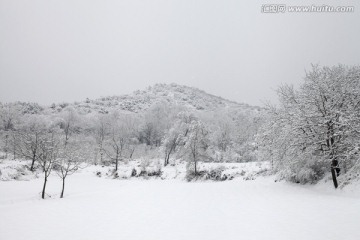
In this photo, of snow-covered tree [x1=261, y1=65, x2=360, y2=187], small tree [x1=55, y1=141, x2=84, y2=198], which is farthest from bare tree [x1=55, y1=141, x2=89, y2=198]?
snow-covered tree [x1=261, y1=65, x2=360, y2=187]

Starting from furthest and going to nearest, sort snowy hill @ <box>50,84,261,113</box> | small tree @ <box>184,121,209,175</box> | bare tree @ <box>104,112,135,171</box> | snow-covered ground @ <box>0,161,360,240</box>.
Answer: snowy hill @ <box>50,84,261,113</box> < bare tree @ <box>104,112,135,171</box> < small tree @ <box>184,121,209,175</box> < snow-covered ground @ <box>0,161,360,240</box>

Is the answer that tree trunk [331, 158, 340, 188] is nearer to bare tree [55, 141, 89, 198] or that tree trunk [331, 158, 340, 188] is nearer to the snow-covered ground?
the snow-covered ground

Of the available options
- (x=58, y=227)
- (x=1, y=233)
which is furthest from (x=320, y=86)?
(x=1, y=233)

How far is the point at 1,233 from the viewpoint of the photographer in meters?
11.8

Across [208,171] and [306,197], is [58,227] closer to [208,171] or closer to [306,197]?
[306,197]

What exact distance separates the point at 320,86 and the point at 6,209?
25.4 metres

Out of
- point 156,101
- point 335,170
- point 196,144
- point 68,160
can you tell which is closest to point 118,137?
point 196,144

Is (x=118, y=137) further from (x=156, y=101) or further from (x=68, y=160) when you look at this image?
(x=156, y=101)

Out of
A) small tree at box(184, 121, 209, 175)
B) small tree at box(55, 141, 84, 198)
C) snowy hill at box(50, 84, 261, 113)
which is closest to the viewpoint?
small tree at box(55, 141, 84, 198)

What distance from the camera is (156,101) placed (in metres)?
110

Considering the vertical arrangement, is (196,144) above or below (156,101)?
below

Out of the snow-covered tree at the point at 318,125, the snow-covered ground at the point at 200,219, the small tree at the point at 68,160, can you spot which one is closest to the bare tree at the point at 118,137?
the small tree at the point at 68,160

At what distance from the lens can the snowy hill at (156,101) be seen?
366ft

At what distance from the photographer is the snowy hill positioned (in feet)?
366
